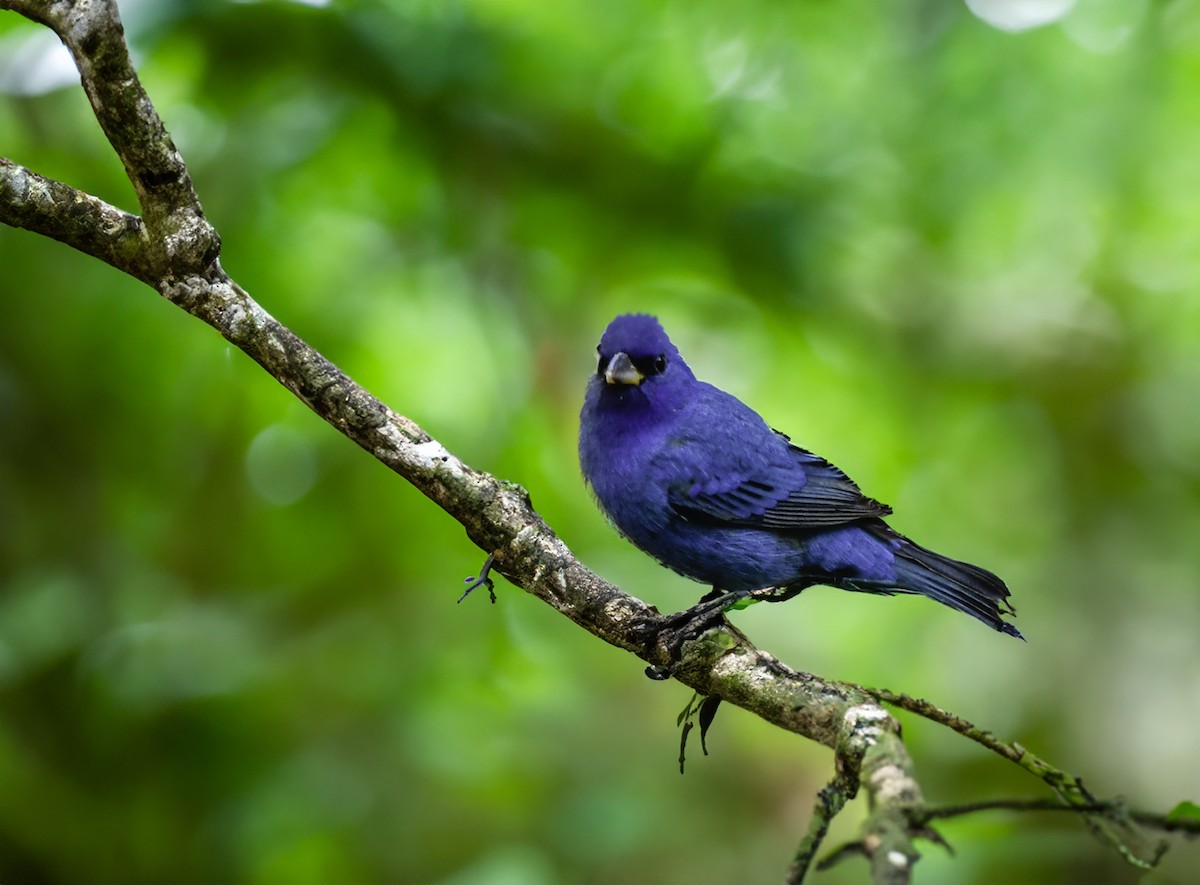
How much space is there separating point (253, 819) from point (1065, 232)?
5.68 metres

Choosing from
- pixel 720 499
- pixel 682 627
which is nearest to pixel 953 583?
pixel 720 499

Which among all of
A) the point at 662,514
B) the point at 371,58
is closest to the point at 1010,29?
the point at 371,58

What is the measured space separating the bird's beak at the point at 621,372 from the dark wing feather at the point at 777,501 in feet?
1.40

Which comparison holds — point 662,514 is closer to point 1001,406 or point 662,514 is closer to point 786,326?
point 786,326

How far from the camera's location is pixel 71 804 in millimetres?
4941

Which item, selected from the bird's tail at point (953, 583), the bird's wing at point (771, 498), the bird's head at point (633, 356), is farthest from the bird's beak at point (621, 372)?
the bird's tail at point (953, 583)

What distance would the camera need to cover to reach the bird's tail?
11.4ft

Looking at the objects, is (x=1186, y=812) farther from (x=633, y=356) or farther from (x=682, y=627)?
(x=633, y=356)

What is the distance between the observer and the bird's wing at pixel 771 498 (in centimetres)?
368

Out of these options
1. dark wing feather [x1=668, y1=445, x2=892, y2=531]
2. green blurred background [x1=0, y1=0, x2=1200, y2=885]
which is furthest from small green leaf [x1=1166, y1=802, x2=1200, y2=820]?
green blurred background [x1=0, y1=0, x2=1200, y2=885]

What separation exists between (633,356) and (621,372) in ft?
0.53

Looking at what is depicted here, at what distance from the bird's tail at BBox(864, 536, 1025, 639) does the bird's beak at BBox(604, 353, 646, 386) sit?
1.23 m

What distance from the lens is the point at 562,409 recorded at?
5.93 m

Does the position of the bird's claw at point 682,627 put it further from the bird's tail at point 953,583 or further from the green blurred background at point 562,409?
the green blurred background at point 562,409
